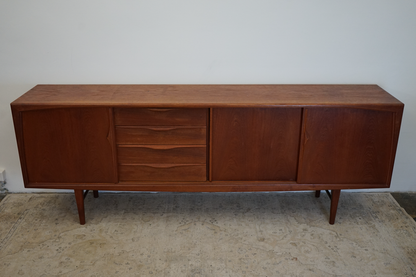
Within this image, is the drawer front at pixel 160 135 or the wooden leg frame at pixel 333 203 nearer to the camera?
the drawer front at pixel 160 135

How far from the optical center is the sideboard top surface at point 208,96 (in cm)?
217

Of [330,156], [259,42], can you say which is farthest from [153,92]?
[330,156]

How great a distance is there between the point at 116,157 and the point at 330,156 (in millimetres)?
1241

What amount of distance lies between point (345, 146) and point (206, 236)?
0.97 metres

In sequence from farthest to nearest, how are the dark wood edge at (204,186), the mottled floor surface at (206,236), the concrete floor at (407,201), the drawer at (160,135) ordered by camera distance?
the concrete floor at (407,201) < the dark wood edge at (204,186) < the drawer at (160,135) < the mottled floor surface at (206,236)

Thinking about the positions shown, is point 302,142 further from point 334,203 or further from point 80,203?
point 80,203

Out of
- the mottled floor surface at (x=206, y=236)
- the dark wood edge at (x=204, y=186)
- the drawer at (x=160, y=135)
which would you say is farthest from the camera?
the dark wood edge at (x=204, y=186)

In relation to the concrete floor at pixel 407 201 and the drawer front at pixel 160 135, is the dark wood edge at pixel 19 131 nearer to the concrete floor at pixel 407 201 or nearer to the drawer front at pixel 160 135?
the drawer front at pixel 160 135

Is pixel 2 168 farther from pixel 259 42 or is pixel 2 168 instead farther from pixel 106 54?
pixel 259 42

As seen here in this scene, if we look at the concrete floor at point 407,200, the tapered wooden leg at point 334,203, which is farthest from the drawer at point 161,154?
the concrete floor at point 407,200

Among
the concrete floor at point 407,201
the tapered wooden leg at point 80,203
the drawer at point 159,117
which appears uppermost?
the drawer at point 159,117

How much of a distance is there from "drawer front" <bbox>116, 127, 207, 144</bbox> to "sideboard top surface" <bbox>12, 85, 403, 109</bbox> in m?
0.15

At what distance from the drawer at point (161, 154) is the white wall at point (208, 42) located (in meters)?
0.52

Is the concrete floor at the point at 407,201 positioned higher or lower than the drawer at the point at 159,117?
lower
